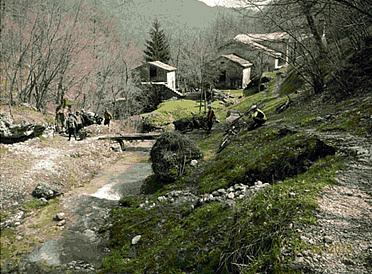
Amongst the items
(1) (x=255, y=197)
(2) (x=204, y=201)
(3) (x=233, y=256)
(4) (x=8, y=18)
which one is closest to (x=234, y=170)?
(2) (x=204, y=201)

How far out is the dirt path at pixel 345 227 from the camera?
7895 mm

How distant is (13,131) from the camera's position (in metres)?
24.9

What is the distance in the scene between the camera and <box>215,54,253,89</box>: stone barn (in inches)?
2482

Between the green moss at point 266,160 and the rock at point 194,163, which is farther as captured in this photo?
the rock at point 194,163

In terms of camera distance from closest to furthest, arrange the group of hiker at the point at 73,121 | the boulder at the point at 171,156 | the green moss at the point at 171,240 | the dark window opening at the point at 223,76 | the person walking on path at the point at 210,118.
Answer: the green moss at the point at 171,240, the boulder at the point at 171,156, the group of hiker at the point at 73,121, the person walking on path at the point at 210,118, the dark window opening at the point at 223,76

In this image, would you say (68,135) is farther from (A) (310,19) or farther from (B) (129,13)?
(B) (129,13)

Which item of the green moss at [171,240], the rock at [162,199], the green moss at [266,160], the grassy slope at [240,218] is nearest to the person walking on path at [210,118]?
the green moss at [266,160]

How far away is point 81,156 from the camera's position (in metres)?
25.8

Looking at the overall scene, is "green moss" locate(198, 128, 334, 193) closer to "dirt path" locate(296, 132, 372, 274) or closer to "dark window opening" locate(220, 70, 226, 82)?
"dirt path" locate(296, 132, 372, 274)

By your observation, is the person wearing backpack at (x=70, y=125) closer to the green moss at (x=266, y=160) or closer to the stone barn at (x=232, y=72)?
the green moss at (x=266, y=160)

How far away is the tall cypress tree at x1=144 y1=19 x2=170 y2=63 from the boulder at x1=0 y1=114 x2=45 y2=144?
4648 cm

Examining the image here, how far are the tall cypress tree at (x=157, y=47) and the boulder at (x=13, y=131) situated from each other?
46477mm

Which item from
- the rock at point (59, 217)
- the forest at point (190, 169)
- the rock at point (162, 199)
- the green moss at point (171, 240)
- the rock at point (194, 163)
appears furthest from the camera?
the rock at point (194, 163)

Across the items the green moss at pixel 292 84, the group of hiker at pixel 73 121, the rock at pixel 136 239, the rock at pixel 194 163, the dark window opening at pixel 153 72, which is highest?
the dark window opening at pixel 153 72
